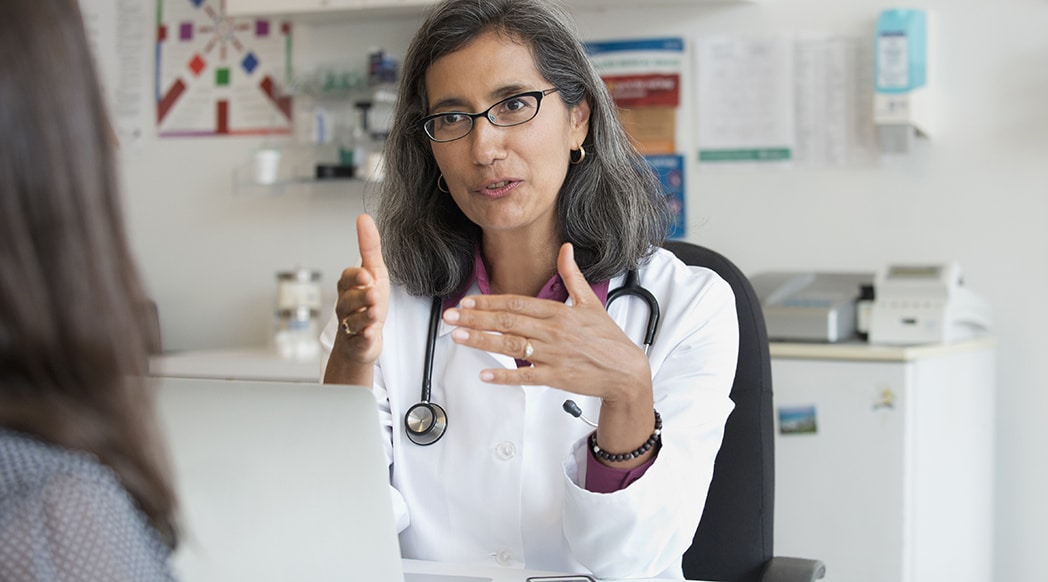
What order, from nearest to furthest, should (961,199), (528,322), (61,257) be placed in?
1. (61,257)
2. (528,322)
3. (961,199)

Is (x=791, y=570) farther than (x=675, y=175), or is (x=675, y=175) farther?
(x=675, y=175)

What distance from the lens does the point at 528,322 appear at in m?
1.12

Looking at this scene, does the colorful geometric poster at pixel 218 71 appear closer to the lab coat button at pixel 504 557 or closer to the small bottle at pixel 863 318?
the small bottle at pixel 863 318

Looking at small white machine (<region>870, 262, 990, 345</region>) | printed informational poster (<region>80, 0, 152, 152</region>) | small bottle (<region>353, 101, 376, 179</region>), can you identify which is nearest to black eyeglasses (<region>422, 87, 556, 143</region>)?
small white machine (<region>870, 262, 990, 345</region>)

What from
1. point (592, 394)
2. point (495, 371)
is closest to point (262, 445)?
point (495, 371)

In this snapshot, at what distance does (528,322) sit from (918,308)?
4.60 ft

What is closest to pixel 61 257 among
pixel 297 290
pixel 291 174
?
pixel 297 290

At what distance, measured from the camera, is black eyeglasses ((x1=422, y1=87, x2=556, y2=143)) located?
148 cm

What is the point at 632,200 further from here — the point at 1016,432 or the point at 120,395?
the point at 1016,432

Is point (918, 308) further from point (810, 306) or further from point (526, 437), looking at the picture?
point (526, 437)

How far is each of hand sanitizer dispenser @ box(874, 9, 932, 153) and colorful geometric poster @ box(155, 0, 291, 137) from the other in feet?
5.55

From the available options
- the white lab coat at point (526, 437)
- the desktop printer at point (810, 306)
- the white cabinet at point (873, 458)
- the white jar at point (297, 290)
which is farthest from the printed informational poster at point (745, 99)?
the white lab coat at point (526, 437)

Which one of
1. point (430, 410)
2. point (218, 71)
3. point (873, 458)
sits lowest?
point (873, 458)

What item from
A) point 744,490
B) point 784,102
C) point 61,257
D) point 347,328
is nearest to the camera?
point 61,257
